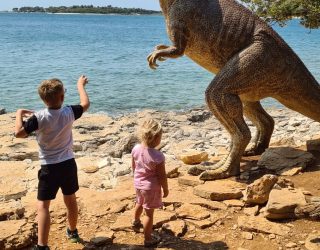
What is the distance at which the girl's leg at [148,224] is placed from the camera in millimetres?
3705

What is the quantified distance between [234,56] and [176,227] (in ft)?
6.59

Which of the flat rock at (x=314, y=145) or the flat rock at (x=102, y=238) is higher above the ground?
the flat rock at (x=314, y=145)

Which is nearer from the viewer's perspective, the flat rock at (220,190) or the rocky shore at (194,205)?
the rocky shore at (194,205)

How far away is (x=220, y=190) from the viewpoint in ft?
15.7

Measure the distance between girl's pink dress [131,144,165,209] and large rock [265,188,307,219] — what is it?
44.1 inches

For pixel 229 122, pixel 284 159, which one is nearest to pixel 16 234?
pixel 229 122

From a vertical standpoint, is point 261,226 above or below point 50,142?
below

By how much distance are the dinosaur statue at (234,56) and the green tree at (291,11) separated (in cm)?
220

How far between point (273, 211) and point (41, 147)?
6.87 ft

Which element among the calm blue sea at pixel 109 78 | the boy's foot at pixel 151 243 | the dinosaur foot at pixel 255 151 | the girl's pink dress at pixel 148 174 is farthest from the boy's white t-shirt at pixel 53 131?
the calm blue sea at pixel 109 78

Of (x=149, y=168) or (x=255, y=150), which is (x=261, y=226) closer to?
(x=149, y=168)

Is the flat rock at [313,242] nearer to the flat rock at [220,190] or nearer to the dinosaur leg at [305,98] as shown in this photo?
the flat rock at [220,190]

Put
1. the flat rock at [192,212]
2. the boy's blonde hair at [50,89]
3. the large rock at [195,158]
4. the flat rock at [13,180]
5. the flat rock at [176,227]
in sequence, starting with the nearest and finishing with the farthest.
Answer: the boy's blonde hair at [50,89] < the flat rock at [176,227] < the flat rock at [192,212] < the flat rock at [13,180] < the large rock at [195,158]

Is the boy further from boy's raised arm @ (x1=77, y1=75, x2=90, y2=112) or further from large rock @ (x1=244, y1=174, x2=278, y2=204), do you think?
large rock @ (x1=244, y1=174, x2=278, y2=204)
